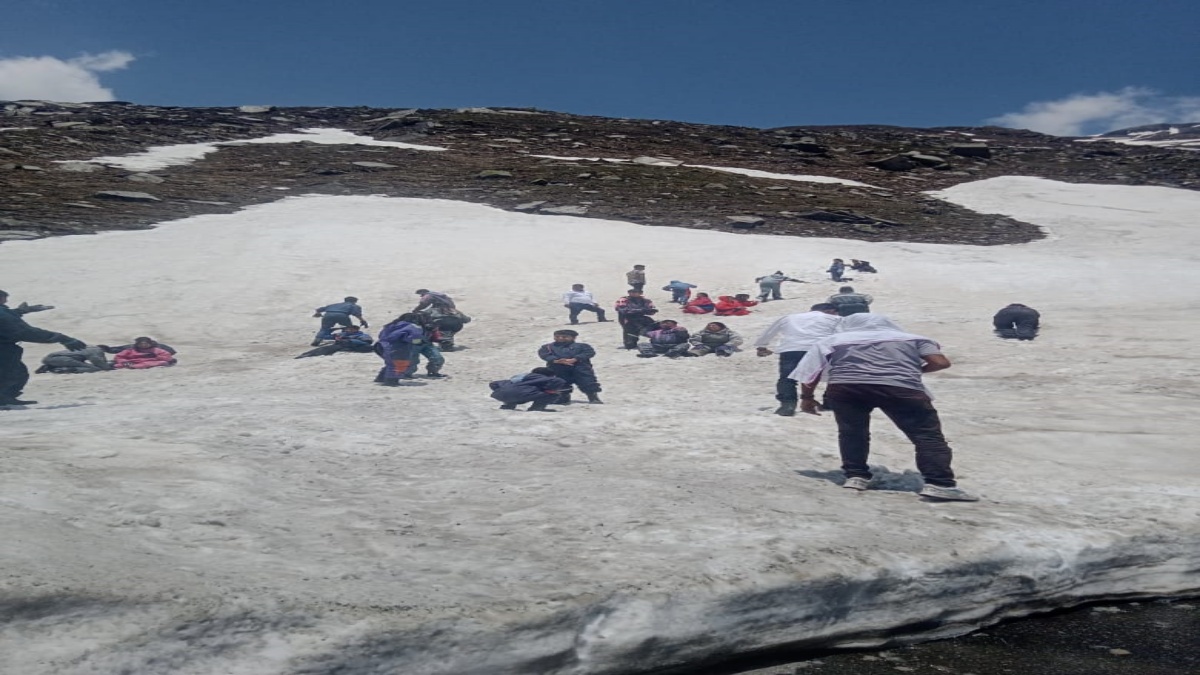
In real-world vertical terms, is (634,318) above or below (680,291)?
below

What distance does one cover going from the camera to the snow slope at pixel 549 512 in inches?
157

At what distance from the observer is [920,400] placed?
6.55m

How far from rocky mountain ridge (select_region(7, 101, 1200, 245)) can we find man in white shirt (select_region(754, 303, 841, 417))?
20.4 metres

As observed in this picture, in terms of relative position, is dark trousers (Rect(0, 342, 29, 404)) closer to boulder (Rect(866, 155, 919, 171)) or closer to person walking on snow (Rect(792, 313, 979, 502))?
person walking on snow (Rect(792, 313, 979, 502))

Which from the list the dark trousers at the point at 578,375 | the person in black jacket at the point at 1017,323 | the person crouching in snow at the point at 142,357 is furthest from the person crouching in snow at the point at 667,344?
the person crouching in snow at the point at 142,357

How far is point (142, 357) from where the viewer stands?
14.0 m

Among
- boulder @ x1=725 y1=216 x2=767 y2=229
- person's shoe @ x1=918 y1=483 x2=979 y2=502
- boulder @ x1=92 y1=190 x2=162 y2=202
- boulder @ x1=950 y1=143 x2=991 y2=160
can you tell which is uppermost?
boulder @ x1=950 y1=143 x2=991 y2=160

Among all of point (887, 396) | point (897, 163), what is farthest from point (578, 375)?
point (897, 163)

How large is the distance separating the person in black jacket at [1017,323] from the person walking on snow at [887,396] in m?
9.53

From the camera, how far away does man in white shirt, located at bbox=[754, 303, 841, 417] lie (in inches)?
384

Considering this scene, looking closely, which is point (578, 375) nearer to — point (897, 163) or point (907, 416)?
point (907, 416)

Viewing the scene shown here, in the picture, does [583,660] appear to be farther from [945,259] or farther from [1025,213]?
[1025,213]

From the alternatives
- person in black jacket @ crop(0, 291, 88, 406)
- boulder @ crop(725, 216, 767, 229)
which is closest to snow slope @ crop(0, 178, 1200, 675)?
person in black jacket @ crop(0, 291, 88, 406)

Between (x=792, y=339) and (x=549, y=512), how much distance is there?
4.90m
